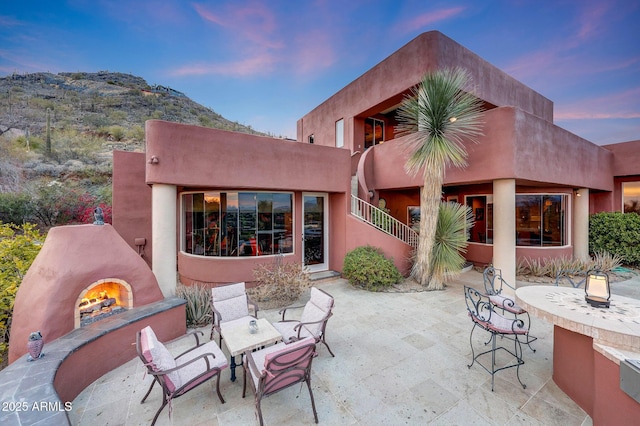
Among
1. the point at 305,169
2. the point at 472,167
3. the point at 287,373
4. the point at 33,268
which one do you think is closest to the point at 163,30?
the point at 305,169

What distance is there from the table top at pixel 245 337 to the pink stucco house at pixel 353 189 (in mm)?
3176

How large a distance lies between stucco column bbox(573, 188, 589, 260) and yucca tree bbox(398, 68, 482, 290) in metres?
6.61

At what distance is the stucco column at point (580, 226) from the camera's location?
31.7 ft

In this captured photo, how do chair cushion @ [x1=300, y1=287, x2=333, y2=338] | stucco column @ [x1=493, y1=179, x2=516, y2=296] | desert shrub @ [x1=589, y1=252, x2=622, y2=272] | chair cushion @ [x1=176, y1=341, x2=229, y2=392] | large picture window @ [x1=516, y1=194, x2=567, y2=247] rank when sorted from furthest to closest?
large picture window @ [x1=516, y1=194, x2=567, y2=247] < desert shrub @ [x1=589, y1=252, x2=622, y2=272] < stucco column @ [x1=493, y1=179, x2=516, y2=296] < chair cushion @ [x1=300, y1=287, x2=333, y2=338] < chair cushion @ [x1=176, y1=341, x2=229, y2=392]

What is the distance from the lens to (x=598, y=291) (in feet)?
9.95

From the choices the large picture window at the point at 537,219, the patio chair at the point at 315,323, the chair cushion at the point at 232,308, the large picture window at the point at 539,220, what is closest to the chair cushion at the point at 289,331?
the patio chair at the point at 315,323

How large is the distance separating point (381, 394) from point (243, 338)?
2.00 meters

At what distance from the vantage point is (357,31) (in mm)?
14023

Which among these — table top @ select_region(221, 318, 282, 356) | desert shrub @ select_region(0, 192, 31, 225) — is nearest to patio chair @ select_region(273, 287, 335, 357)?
table top @ select_region(221, 318, 282, 356)

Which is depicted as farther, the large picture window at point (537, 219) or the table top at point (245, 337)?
the large picture window at point (537, 219)

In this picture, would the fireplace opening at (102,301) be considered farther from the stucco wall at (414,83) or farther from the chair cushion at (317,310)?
the stucco wall at (414,83)

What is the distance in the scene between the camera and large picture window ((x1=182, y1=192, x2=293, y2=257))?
24.1 ft

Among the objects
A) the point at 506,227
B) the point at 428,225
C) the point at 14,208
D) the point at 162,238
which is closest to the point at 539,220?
the point at 506,227

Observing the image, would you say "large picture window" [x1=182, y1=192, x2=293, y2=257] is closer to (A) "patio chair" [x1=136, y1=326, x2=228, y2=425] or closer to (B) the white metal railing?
(B) the white metal railing
